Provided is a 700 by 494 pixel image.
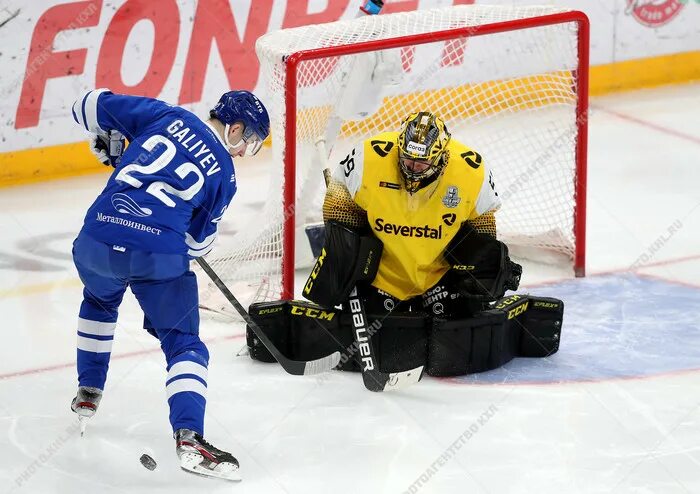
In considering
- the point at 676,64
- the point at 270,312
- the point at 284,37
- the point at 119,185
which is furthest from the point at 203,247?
the point at 676,64

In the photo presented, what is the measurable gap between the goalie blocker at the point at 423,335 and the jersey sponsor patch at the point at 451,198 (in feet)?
1.32

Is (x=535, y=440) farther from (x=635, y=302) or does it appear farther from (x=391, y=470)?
(x=635, y=302)

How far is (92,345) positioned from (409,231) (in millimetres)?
1179

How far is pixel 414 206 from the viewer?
15.1 feet

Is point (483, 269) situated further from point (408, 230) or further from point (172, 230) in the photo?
point (172, 230)

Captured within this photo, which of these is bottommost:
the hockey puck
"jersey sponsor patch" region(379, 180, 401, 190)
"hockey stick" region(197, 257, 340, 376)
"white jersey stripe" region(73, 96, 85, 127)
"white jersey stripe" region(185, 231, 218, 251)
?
the hockey puck

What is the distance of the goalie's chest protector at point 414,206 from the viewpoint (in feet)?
15.1

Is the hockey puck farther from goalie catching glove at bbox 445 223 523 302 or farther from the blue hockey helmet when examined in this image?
goalie catching glove at bbox 445 223 523 302

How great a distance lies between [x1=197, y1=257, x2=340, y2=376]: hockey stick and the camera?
4520 millimetres

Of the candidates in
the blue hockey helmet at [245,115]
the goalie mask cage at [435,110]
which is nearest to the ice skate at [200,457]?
the blue hockey helmet at [245,115]

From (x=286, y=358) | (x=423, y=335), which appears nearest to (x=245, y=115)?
(x=286, y=358)

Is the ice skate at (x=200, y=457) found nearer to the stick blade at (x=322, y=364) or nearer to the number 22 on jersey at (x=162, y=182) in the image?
the number 22 on jersey at (x=162, y=182)

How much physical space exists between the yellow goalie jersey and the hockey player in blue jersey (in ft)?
2.22

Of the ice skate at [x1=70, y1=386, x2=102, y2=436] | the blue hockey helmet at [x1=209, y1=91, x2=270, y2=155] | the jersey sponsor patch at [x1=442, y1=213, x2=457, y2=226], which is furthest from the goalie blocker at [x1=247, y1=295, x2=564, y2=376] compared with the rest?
the blue hockey helmet at [x1=209, y1=91, x2=270, y2=155]
